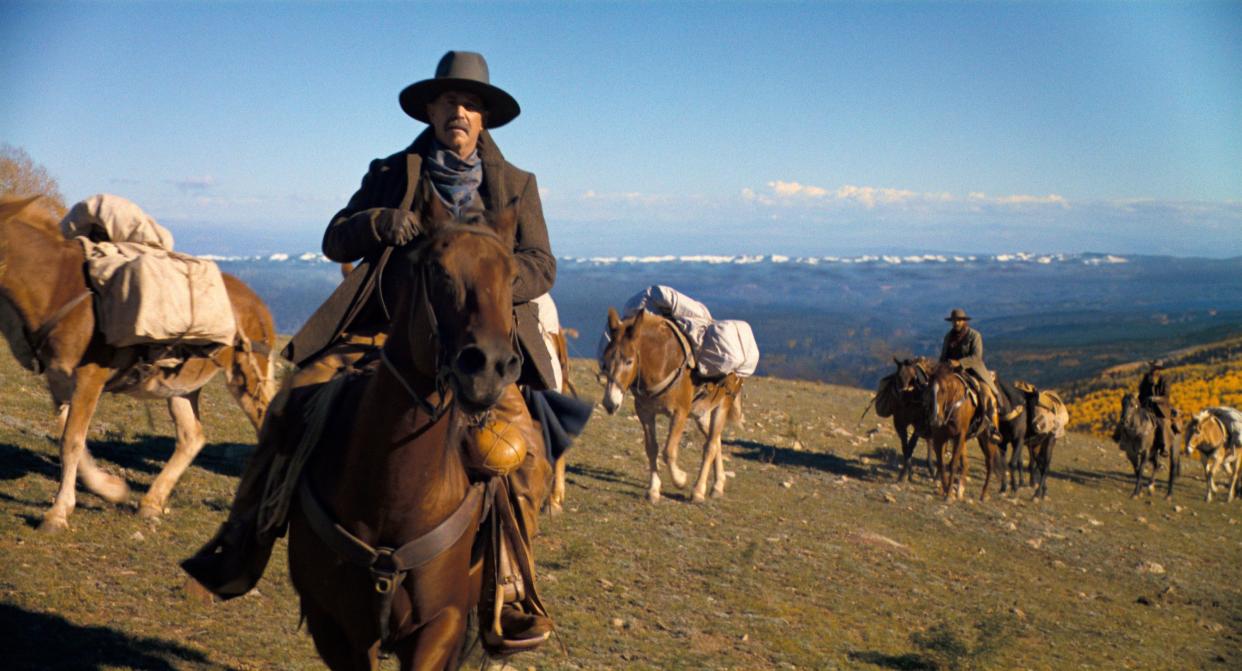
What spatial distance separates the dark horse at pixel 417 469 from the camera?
2.93 m

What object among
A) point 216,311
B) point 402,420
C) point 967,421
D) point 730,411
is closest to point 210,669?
point 402,420

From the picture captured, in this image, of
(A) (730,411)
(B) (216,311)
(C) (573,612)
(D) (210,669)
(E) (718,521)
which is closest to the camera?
(D) (210,669)

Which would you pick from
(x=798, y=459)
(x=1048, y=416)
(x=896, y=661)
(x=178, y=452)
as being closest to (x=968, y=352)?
(x=1048, y=416)

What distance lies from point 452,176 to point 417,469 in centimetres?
148

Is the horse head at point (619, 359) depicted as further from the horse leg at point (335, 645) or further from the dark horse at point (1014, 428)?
the dark horse at point (1014, 428)

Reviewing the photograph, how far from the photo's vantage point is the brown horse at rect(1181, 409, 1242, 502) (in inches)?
861

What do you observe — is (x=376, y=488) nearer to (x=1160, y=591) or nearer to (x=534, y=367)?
(x=534, y=367)

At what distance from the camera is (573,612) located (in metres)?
7.48

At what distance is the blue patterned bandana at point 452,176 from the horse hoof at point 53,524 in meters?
4.77

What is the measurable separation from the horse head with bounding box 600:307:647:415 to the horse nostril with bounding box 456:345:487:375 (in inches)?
371

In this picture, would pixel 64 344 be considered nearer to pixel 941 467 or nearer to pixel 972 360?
pixel 941 467

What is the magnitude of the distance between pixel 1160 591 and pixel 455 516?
11.4 metres

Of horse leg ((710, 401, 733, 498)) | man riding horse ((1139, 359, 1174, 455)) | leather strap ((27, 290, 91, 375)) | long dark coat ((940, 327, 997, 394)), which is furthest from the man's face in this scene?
man riding horse ((1139, 359, 1174, 455))

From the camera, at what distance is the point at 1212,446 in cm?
2189
